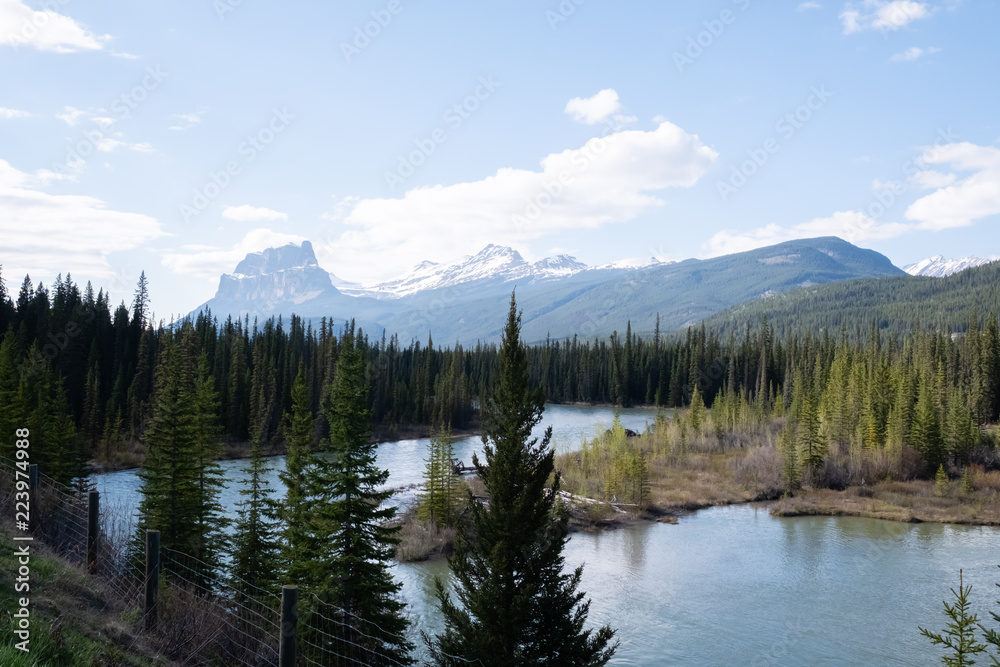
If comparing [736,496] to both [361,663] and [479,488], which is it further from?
[361,663]

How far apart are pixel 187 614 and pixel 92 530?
8.94 feet

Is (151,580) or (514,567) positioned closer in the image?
(151,580)

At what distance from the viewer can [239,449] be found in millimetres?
74500

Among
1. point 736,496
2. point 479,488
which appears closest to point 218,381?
point 479,488

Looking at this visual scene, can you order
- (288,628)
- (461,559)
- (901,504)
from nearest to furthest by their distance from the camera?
1. (288,628)
2. (461,559)
3. (901,504)

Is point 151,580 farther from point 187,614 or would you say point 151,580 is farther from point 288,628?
point 288,628

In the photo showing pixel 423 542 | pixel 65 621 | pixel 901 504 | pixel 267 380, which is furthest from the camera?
pixel 267 380

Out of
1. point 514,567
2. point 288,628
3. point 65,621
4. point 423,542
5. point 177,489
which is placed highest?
point 288,628

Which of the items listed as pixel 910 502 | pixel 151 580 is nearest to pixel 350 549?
pixel 151 580

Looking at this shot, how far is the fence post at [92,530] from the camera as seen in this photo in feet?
38.7

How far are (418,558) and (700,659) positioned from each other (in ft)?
49.8

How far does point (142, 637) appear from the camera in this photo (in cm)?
992

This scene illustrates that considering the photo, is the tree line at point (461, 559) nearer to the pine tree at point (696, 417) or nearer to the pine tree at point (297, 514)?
the pine tree at point (297, 514)

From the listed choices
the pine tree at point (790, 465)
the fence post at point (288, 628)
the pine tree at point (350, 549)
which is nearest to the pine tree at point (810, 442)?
the pine tree at point (790, 465)
